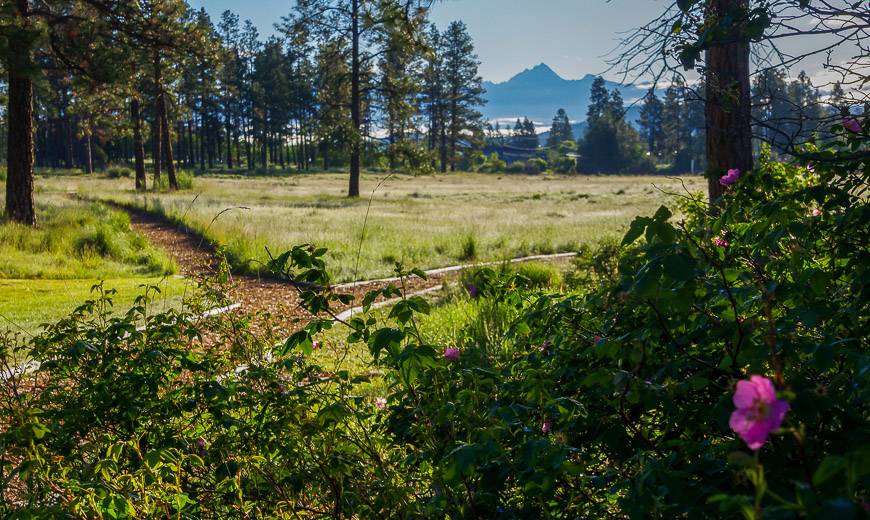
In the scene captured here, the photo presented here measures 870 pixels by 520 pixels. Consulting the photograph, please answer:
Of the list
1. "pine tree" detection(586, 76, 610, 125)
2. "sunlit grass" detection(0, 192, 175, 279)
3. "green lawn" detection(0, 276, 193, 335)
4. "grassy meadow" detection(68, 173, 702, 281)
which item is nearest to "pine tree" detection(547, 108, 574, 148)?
"pine tree" detection(586, 76, 610, 125)

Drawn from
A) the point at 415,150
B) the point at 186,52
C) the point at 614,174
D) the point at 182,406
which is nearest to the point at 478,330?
the point at 182,406

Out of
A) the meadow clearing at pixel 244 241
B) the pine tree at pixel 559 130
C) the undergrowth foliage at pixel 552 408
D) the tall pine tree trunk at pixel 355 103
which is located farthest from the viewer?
the pine tree at pixel 559 130

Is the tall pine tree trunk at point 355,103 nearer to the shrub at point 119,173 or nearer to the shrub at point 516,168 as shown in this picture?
the shrub at point 119,173

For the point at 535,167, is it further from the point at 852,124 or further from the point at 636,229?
the point at 636,229

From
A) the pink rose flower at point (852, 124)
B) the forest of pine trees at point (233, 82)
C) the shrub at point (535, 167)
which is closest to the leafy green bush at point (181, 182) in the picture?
the forest of pine trees at point (233, 82)

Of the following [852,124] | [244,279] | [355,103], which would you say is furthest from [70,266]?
[355,103]

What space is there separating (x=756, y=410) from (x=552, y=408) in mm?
1214

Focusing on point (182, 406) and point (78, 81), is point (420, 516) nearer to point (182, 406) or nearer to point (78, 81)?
point (182, 406)

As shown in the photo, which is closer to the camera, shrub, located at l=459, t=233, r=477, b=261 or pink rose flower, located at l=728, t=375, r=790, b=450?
pink rose flower, located at l=728, t=375, r=790, b=450

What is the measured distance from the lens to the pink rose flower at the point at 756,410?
2.39 ft

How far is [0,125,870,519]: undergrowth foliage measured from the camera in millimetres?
1347

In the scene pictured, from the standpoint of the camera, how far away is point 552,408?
6.33 ft

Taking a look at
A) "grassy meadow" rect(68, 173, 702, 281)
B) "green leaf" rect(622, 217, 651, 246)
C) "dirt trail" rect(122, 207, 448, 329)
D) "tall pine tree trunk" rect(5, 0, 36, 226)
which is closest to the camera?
"green leaf" rect(622, 217, 651, 246)

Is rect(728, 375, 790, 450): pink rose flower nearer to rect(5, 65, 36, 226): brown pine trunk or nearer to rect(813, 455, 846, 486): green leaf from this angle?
rect(813, 455, 846, 486): green leaf
